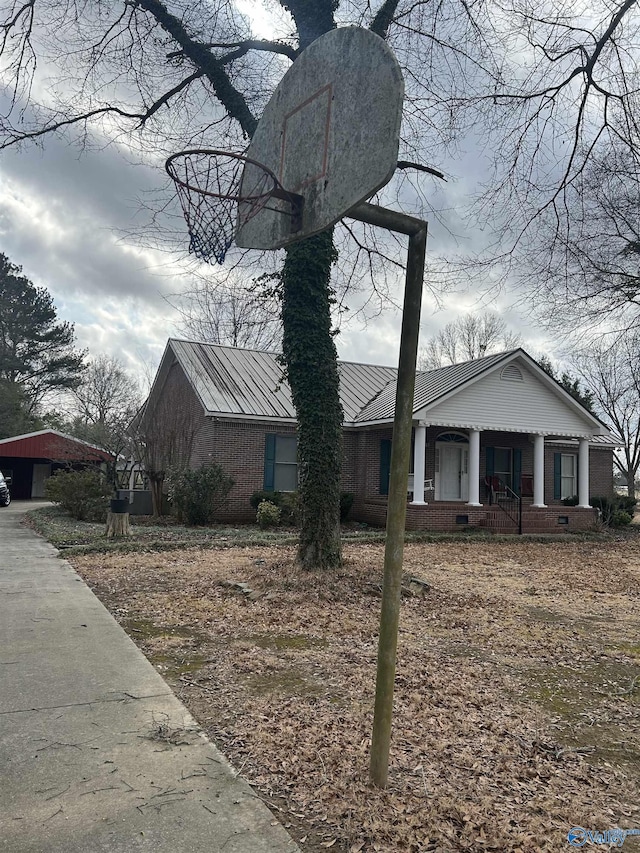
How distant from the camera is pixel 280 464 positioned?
60.1ft

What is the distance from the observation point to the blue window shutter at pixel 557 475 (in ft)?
75.3

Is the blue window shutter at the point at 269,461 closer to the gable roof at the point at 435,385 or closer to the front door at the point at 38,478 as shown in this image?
the gable roof at the point at 435,385

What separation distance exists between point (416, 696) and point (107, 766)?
2040 mm

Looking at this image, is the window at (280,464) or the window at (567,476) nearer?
the window at (280,464)

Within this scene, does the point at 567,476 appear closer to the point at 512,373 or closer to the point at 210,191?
the point at 512,373

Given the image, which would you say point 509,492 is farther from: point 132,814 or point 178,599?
point 132,814

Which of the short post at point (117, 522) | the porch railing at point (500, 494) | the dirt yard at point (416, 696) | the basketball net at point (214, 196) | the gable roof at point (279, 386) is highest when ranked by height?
the gable roof at point (279, 386)

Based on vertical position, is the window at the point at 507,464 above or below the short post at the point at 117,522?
above

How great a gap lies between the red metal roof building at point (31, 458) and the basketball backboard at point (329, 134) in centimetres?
2376

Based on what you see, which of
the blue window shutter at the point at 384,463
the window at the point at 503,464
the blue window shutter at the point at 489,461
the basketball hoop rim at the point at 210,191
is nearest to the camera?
the basketball hoop rim at the point at 210,191

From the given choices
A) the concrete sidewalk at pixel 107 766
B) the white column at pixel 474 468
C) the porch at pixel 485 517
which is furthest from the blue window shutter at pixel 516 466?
the concrete sidewalk at pixel 107 766

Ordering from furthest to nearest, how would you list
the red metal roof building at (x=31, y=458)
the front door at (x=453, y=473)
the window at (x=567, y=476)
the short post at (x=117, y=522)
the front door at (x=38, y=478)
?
the front door at (x=38, y=478)
the red metal roof building at (x=31, y=458)
the window at (x=567, y=476)
the front door at (x=453, y=473)
the short post at (x=117, y=522)

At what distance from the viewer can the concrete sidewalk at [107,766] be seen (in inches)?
95.6

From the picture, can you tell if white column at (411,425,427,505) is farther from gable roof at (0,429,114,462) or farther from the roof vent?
gable roof at (0,429,114,462)
